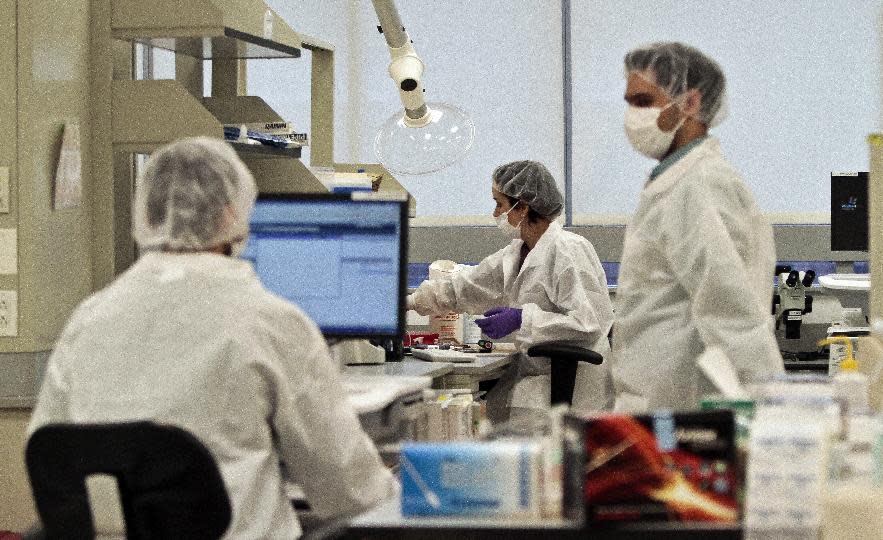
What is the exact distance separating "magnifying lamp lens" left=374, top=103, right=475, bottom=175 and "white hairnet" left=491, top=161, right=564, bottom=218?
0.41 metres

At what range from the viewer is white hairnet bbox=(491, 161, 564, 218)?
14.0 feet

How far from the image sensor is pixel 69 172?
3010 millimetres

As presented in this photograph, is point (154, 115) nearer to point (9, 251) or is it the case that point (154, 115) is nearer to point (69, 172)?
point (69, 172)

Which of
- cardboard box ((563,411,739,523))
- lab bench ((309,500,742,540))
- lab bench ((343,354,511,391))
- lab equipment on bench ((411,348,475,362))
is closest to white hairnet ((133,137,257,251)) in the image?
lab bench ((309,500,742,540))

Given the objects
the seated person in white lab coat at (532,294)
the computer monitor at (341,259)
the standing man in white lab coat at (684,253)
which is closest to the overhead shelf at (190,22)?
the computer monitor at (341,259)

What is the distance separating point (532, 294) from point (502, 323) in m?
0.17

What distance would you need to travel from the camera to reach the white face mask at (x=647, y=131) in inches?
103

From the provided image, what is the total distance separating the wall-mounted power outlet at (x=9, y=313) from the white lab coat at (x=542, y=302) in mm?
1703

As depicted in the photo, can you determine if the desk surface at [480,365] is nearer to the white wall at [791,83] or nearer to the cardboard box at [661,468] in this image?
the cardboard box at [661,468]

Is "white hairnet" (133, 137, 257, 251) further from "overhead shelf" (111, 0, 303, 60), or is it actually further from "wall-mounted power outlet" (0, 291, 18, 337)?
"overhead shelf" (111, 0, 303, 60)

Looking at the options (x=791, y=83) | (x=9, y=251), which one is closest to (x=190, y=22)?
(x=9, y=251)

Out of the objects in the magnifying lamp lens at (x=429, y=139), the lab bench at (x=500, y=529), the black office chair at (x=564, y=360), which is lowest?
the black office chair at (x=564, y=360)

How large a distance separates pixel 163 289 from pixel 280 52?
1778 mm

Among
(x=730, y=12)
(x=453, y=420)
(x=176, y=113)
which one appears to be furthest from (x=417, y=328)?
(x=730, y=12)
